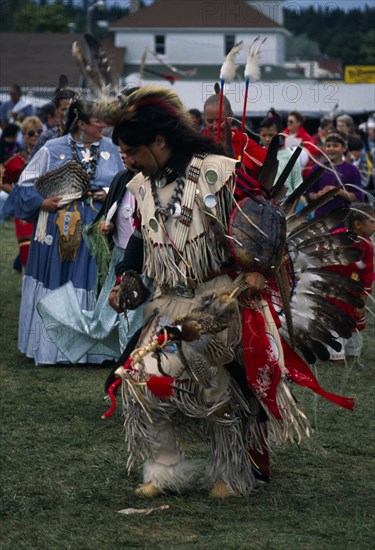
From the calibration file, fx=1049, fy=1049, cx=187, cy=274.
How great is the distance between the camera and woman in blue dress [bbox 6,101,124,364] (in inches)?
290

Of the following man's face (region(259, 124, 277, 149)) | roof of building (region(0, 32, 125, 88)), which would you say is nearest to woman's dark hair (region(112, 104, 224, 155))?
man's face (region(259, 124, 277, 149))

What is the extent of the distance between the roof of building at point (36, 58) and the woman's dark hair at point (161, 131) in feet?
145

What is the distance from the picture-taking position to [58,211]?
750 cm

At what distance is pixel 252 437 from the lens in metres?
4.50

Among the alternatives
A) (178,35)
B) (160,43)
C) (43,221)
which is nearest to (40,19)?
(160,43)

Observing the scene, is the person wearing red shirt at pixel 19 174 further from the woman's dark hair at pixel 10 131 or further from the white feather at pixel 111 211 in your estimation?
the woman's dark hair at pixel 10 131

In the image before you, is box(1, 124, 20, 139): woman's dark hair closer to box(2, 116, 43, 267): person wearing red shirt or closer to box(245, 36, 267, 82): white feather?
box(2, 116, 43, 267): person wearing red shirt

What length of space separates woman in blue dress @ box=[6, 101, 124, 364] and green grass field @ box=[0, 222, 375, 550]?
1.02 metres

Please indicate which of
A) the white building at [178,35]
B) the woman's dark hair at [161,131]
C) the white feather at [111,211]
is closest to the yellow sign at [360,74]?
the white building at [178,35]

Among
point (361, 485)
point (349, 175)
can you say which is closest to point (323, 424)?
point (361, 485)

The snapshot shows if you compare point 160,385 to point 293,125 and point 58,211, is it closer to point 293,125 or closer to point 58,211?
point 58,211

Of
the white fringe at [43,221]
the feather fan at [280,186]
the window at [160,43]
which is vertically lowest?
the white fringe at [43,221]

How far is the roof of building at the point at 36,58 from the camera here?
49.7 metres

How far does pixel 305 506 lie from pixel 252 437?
0.37m
